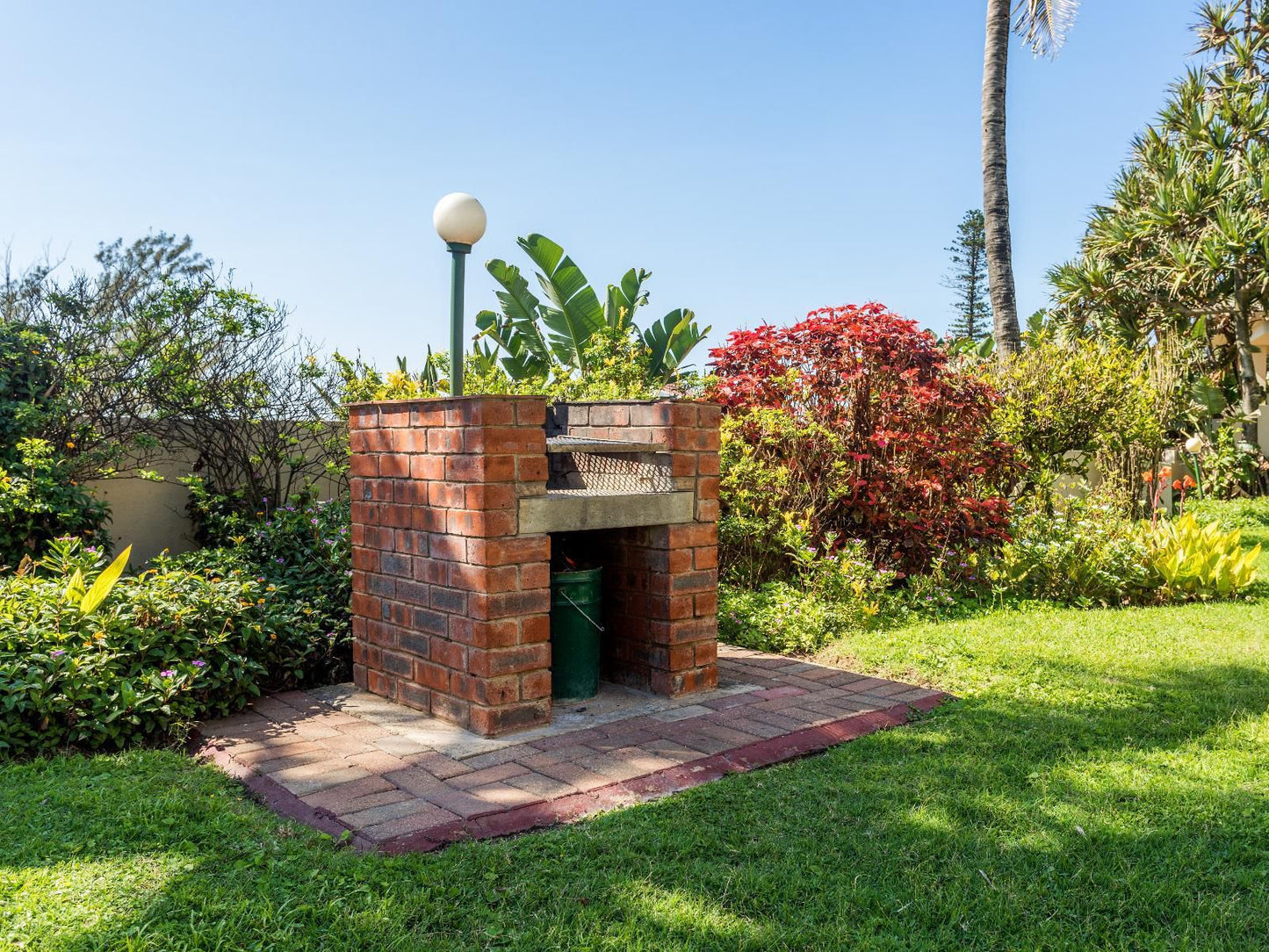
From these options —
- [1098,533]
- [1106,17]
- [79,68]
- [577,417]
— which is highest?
[1106,17]

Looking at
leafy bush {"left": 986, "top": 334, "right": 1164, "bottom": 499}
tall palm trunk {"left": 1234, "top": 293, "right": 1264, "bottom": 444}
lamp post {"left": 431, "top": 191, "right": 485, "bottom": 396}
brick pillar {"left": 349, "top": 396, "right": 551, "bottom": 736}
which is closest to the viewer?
brick pillar {"left": 349, "top": 396, "right": 551, "bottom": 736}

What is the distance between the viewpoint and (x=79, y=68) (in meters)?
7.75

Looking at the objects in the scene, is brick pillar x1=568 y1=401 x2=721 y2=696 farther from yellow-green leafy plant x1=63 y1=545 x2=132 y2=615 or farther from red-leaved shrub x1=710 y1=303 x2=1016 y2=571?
yellow-green leafy plant x1=63 y1=545 x2=132 y2=615

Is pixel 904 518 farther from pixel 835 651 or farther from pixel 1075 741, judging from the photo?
pixel 1075 741

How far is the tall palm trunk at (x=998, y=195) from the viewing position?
43.1 feet

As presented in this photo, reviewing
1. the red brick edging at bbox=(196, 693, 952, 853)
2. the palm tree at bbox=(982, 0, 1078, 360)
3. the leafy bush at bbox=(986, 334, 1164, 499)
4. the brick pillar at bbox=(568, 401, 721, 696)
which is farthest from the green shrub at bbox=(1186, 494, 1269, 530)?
the red brick edging at bbox=(196, 693, 952, 853)

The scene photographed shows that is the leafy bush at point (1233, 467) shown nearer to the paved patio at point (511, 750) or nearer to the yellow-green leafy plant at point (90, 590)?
the paved patio at point (511, 750)

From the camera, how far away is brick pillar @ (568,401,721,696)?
4.91 m

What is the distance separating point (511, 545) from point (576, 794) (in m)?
1.17

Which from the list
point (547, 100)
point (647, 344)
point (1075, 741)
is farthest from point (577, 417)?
point (647, 344)

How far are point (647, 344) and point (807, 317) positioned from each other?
4.53 metres

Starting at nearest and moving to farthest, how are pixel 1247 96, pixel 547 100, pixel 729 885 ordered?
pixel 729 885, pixel 547 100, pixel 1247 96

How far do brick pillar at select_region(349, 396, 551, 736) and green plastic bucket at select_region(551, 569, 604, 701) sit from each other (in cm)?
35

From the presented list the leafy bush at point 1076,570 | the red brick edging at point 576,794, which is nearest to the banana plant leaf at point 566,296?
the leafy bush at point 1076,570
